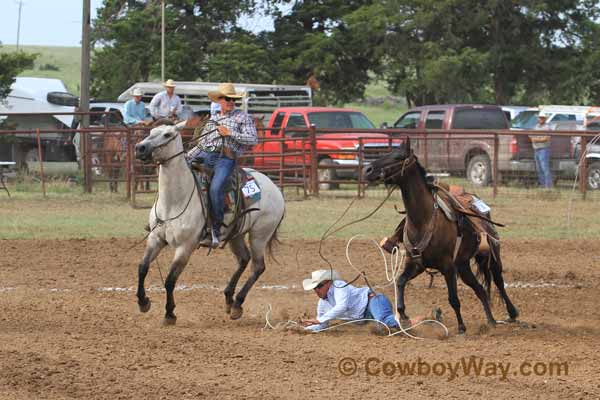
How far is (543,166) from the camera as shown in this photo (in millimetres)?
20438

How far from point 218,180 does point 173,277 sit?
1099 mm

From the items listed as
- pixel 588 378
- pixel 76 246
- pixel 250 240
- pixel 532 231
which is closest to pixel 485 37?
pixel 532 231

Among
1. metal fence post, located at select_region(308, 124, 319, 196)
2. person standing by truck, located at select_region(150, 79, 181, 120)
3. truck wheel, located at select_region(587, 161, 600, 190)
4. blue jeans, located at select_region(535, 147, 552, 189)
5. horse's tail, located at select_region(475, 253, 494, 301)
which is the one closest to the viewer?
horse's tail, located at select_region(475, 253, 494, 301)

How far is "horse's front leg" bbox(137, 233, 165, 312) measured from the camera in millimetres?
9031

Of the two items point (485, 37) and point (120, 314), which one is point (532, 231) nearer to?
point (120, 314)

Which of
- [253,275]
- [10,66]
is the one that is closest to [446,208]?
[253,275]

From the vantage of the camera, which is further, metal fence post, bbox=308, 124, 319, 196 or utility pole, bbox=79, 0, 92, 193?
utility pole, bbox=79, 0, 92, 193

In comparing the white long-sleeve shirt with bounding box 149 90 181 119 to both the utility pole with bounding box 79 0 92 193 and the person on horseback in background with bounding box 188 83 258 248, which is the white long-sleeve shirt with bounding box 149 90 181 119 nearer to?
the utility pole with bounding box 79 0 92 193

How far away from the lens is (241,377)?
273 inches

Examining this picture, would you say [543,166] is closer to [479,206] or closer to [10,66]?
[479,206]

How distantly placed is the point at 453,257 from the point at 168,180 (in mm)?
2577

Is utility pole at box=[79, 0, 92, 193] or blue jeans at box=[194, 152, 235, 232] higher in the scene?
utility pole at box=[79, 0, 92, 193]

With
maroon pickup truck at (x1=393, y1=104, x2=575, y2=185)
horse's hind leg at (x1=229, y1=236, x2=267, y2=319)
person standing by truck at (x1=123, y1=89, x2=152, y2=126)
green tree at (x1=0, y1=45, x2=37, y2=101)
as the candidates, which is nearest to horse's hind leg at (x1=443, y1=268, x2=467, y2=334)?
horse's hind leg at (x1=229, y1=236, x2=267, y2=319)

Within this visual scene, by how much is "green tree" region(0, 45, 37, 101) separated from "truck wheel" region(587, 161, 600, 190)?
43.6 feet
